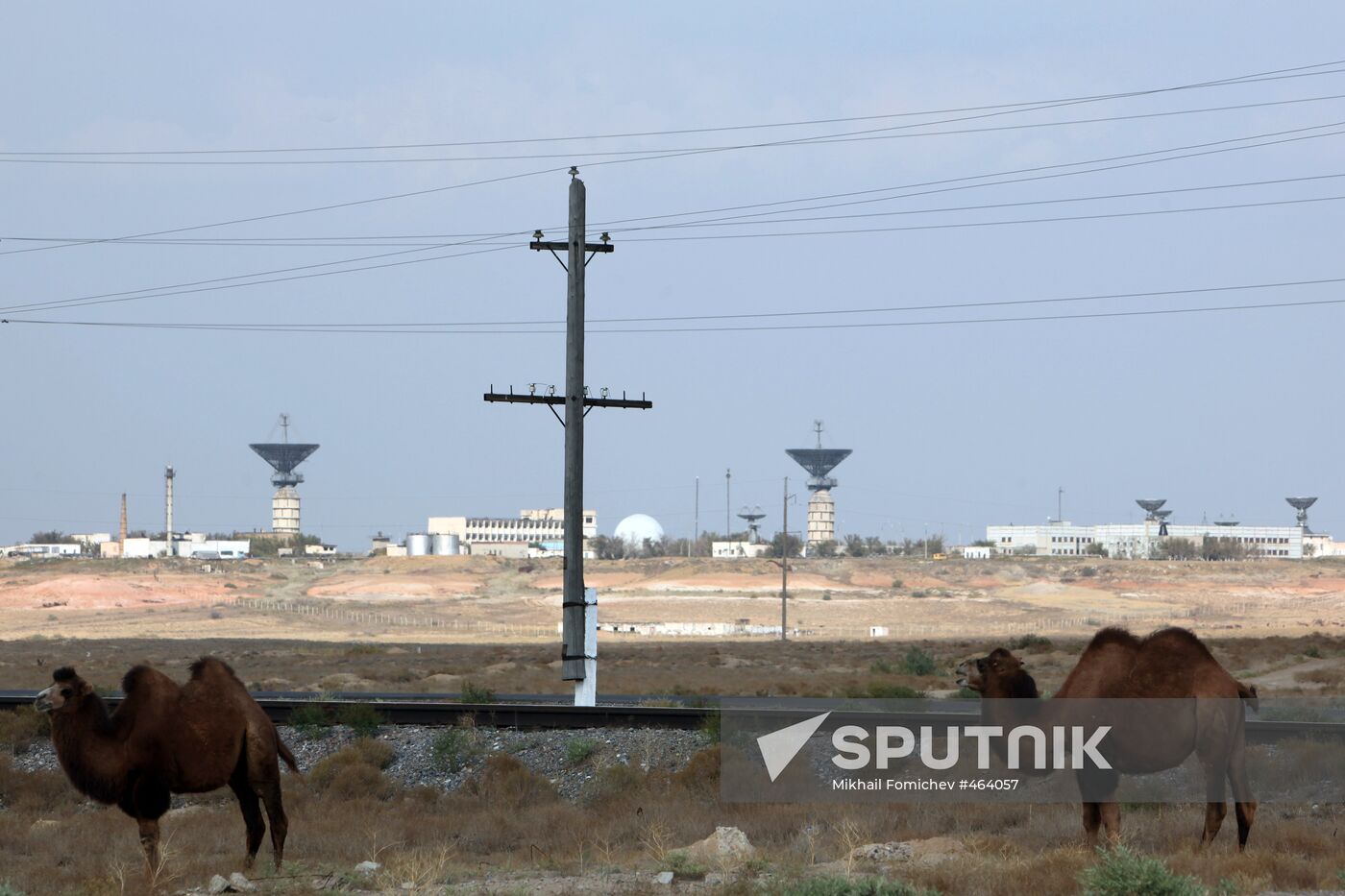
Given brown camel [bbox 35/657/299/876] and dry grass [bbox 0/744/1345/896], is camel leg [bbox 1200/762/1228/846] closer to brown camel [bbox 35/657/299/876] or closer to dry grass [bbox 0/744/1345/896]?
dry grass [bbox 0/744/1345/896]

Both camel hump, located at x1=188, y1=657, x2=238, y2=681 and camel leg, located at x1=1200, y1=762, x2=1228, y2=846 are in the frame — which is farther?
camel hump, located at x1=188, y1=657, x2=238, y2=681

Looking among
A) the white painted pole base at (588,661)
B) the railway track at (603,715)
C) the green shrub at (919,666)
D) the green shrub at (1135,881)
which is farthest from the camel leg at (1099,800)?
the green shrub at (919,666)

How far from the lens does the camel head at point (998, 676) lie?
12562mm

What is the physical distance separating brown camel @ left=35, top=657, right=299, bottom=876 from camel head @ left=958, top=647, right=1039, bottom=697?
6.55 metres

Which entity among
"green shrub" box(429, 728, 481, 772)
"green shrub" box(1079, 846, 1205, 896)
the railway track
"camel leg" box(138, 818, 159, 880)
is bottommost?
"green shrub" box(429, 728, 481, 772)

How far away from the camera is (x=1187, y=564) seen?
484ft

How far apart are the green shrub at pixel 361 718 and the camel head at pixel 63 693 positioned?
997cm

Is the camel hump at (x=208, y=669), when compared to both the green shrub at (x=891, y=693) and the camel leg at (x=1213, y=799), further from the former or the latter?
the green shrub at (x=891, y=693)

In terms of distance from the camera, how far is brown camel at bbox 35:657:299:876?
508 inches

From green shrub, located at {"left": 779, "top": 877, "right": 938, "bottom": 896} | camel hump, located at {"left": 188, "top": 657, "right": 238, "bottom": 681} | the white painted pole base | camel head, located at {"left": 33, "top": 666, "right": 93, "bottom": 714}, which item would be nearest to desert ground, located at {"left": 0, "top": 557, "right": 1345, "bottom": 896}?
green shrub, located at {"left": 779, "top": 877, "right": 938, "bottom": 896}

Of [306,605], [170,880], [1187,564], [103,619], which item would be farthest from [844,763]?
[1187,564]

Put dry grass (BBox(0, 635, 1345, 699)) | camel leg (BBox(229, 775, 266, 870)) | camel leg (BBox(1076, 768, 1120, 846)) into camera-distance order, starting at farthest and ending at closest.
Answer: dry grass (BBox(0, 635, 1345, 699)) < camel leg (BBox(229, 775, 266, 870)) < camel leg (BBox(1076, 768, 1120, 846))

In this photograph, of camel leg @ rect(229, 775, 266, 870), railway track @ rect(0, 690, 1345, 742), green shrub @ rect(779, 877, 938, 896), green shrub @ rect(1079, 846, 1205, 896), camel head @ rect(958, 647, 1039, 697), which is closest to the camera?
green shrub @ rect(1079, 846, 1205, 896)

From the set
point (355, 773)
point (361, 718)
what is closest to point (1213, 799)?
point (355, 773)
